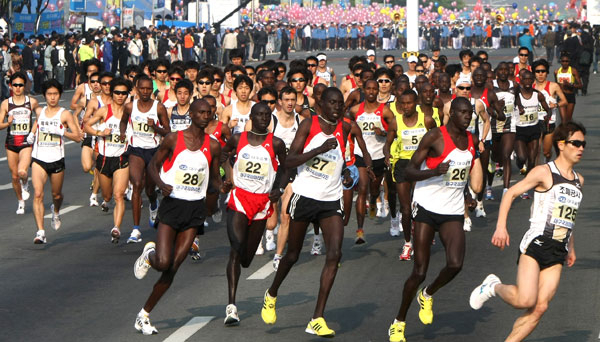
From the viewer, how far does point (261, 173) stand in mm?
11117

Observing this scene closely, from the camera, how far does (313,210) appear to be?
10.5 meters

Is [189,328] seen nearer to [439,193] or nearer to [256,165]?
[256,165]

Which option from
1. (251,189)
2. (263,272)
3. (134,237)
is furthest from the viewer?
(134,237)

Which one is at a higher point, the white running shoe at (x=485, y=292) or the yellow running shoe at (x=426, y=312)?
the white running shoe at (x=485, y=292)

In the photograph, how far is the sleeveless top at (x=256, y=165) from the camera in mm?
11086

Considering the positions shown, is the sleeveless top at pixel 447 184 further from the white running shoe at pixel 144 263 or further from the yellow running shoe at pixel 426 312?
the white running shoe at pixel 144 263

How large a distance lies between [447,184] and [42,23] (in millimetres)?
41086

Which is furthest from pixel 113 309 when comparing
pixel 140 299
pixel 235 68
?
pixel 235 68

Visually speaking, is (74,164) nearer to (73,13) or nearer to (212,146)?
(212,146)

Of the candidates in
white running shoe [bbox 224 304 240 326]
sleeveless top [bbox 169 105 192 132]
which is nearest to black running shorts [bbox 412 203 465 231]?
white running shoe [bbox 224 304 240 326]

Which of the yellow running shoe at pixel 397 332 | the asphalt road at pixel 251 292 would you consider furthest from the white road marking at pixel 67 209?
the yellow running shoe at pixel 397 332

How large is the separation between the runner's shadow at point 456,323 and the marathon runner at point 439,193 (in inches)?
6.9

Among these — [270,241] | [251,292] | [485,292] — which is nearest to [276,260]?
[251,292]

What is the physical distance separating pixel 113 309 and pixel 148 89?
14.4 feet
